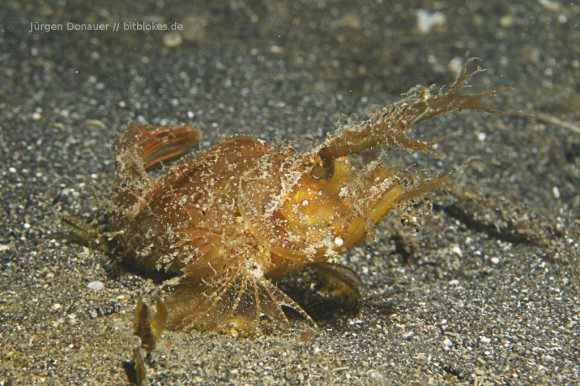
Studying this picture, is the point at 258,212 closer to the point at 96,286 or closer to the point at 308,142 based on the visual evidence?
the point at 308,142

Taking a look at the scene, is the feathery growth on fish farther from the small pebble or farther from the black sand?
the small pebble

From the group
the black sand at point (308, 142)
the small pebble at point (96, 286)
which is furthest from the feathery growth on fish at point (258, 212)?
the small pebble at point (96, 286)

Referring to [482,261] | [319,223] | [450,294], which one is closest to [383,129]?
[319,223]

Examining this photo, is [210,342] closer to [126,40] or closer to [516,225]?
[516,225]

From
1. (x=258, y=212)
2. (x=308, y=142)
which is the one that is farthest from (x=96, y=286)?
(x=308, y=142)

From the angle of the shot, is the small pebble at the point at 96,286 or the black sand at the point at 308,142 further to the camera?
the small pebble at the point at 96,286

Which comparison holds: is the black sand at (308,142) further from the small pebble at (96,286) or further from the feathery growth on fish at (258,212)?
the feathery growth on fish at (258,212)

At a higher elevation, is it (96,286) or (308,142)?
(308,142)

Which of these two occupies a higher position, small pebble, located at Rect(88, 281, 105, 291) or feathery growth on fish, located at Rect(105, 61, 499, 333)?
feathery growth on fish, located at Rect(105, 61, 499, 333)

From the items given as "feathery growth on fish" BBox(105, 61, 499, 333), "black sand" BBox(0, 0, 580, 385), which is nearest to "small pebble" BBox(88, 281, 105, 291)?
"black sand" BBox(0, 0, 580, 385)
